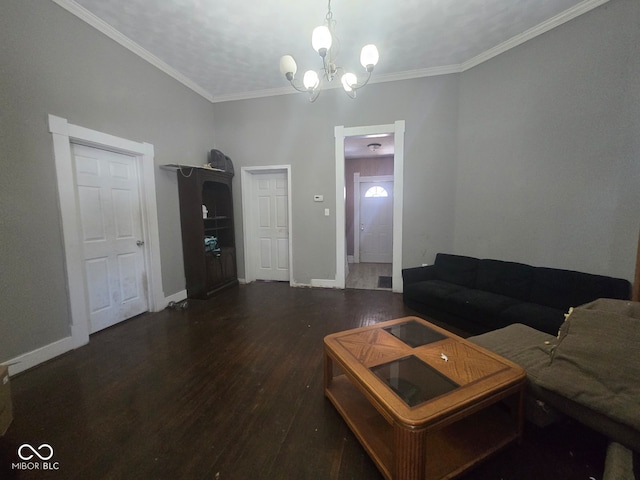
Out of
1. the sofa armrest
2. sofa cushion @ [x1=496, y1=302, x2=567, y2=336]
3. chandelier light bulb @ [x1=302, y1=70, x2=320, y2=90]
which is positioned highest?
chandelier light bulb @ [x1=302, y1=70, x2=320, y2=90]

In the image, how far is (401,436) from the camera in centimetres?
100

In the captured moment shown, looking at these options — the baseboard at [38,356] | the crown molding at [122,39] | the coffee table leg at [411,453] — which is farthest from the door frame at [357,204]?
the coffee table leg at [411,453]

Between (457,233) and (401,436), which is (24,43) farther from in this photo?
(457,233)

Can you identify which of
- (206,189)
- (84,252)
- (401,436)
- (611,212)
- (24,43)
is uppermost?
(24,43)

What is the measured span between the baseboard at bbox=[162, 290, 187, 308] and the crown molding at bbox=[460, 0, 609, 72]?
502cm

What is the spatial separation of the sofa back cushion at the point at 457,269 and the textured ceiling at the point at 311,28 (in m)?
2.53

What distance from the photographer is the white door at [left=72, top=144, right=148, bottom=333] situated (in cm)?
255

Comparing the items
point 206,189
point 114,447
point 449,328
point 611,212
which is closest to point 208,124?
point 206,189

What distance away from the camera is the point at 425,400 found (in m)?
1.12

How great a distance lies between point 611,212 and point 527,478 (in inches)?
90.8

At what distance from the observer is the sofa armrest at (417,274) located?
329 centimetres

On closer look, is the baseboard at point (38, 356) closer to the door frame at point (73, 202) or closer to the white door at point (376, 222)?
the door frame at point (73, 202)

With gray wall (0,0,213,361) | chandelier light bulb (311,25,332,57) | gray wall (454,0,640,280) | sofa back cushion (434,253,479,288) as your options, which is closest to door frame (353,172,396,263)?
gray wall (454,0,640,280)

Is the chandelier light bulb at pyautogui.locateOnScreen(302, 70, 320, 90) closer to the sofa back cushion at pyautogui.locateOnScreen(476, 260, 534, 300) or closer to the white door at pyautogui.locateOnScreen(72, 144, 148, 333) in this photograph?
the white door at pyautogui.locateOnScreen(72, 144, 148, 333)
